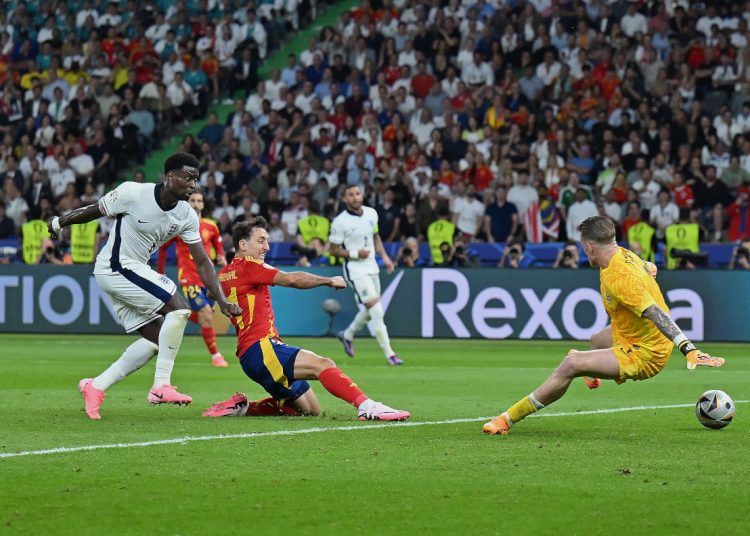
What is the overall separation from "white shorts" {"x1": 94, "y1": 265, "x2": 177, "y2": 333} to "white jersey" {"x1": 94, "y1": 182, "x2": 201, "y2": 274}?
62 millimetres

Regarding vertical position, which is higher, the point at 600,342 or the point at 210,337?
the point at 600,342

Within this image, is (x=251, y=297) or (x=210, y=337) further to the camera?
(x=210, y=337)

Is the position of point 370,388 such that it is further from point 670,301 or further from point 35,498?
point 670,301

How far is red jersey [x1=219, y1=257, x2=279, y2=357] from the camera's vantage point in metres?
10.6

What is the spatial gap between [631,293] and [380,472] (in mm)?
2423

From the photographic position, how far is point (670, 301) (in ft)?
71.3

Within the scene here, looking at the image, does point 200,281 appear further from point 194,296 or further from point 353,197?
point 353,197

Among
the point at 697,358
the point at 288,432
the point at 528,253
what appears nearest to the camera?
the point at 697,358

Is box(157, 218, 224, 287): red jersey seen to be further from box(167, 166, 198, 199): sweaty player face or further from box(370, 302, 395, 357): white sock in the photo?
box(167, 166, 198, 199): sweaty player face

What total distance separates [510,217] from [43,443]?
16.7m

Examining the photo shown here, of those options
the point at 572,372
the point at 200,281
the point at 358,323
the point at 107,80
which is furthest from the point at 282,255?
the point at 572,372

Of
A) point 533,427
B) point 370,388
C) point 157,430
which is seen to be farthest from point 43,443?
point 370,388

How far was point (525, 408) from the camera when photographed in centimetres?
938

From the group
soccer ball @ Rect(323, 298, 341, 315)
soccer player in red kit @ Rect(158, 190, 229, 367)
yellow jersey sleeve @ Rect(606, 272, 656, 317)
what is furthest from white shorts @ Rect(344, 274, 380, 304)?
yellow jersey sleeve @ Rect(606, 272, 656, 317)
